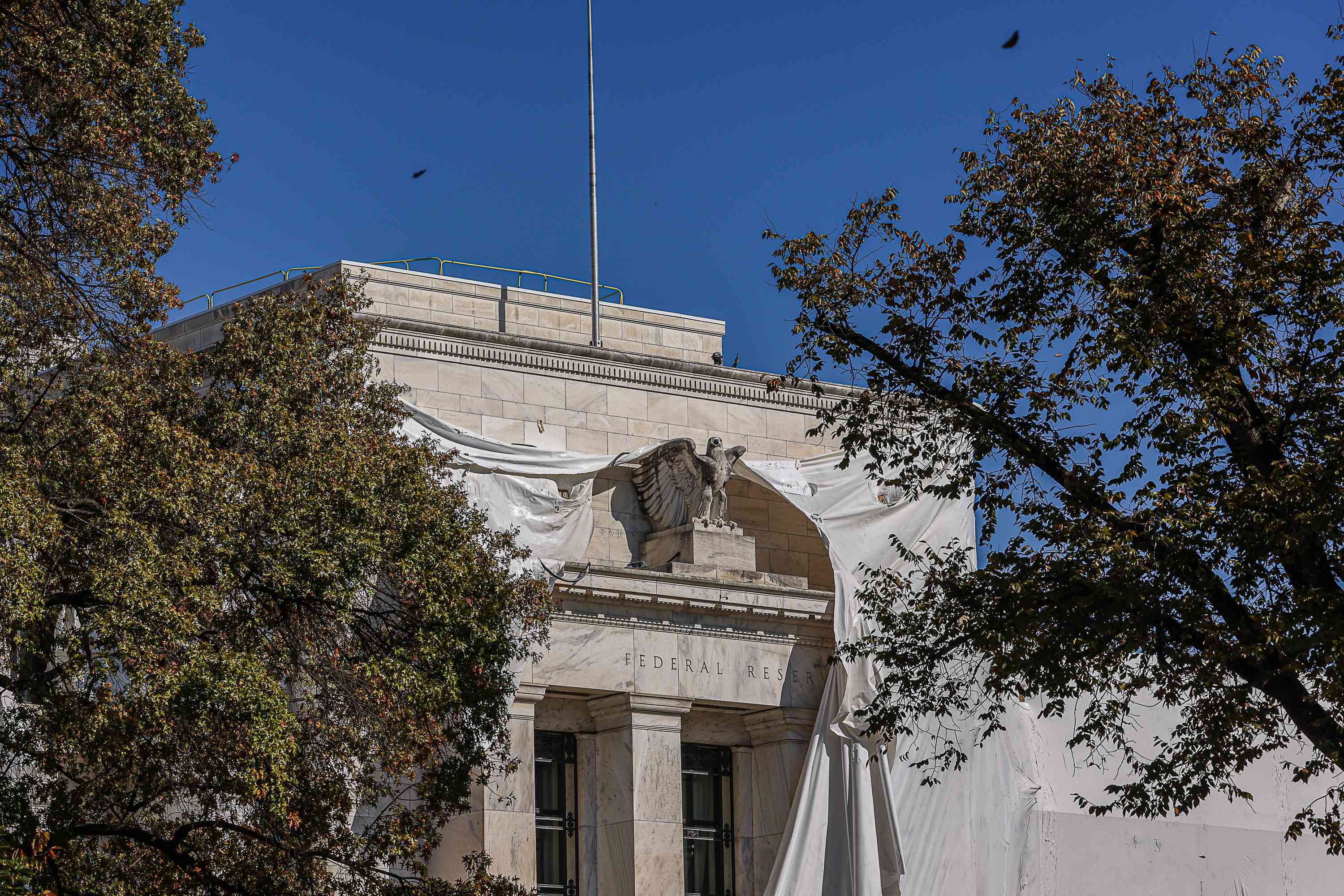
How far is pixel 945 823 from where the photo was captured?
31844 millimetres

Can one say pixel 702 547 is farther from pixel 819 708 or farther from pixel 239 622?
pixel 239 622

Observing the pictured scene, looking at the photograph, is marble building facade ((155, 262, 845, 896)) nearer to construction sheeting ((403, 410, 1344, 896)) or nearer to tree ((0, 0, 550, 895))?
construction sheeting ((403, 410, 1344, 896))

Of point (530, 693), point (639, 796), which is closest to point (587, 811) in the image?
point (639, 796)

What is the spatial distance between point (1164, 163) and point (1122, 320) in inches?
79.6

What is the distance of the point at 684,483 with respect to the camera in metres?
31.3

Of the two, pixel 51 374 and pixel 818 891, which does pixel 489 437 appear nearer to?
pixel 818 891

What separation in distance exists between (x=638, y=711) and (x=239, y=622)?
38.6 feet

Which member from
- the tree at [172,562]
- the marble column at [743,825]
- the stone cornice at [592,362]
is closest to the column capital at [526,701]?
the marble column at [743,825]

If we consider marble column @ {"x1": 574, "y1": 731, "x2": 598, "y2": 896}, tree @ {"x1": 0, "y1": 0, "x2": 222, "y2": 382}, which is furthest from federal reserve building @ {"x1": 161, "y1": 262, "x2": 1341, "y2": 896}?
tree @ {"x1": 0, "y1": 0, "x2": 222, "y2": 382}

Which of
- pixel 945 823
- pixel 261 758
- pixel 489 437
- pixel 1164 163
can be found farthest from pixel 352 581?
pixel 945 823

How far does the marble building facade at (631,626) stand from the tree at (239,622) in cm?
674

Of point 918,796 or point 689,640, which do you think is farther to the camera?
point 918,796

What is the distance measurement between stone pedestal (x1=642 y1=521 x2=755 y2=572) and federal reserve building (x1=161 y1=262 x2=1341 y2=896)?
0.13 ft

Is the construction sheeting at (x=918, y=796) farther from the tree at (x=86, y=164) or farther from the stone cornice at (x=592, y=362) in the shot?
the tree at (x=86, y=164)
